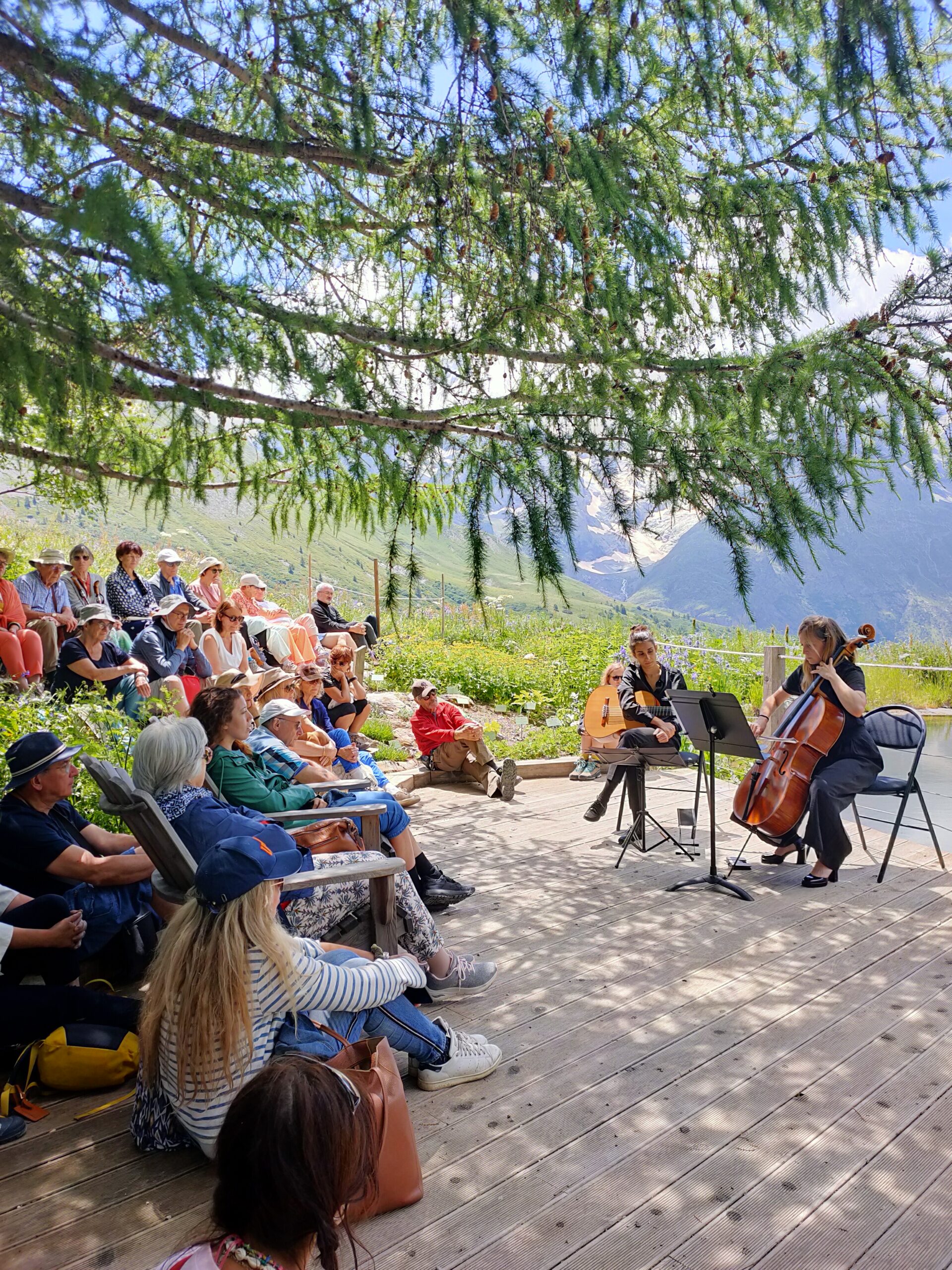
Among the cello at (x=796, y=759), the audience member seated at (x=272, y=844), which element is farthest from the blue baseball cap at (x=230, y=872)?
the cello at (x=796, y=759)

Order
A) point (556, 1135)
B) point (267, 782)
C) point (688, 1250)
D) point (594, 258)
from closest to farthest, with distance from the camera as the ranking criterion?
point (688, 1250) → point (556, 1135) → point (594, 258) → point (267, 782)

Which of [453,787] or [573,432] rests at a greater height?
[573,432]

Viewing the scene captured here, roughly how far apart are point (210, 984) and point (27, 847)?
1.28m

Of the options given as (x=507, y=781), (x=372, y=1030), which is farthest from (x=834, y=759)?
(x=372, y=1030)

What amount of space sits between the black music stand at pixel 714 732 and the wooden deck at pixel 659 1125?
1.24 feet

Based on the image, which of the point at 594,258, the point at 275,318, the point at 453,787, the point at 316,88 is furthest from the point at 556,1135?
the point at 453,787

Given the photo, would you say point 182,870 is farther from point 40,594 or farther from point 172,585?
point 172,585

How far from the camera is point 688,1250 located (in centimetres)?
200

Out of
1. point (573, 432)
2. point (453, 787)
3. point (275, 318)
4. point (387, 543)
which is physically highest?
point (275, 318)

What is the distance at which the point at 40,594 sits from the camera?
20.4ft

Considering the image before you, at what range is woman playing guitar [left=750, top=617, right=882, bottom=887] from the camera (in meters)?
4.70

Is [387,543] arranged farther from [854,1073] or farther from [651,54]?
[854,1073]

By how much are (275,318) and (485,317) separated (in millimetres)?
814

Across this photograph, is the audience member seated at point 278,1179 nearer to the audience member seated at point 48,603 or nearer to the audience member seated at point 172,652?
the audience member seated at point 172,652
